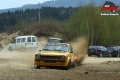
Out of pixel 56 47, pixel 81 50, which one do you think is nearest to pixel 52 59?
pixel 56 47

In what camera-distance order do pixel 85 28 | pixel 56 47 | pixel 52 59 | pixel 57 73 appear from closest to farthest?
pixel 57 73, pixel 52 59, pixel 56 47, pixel 85 28

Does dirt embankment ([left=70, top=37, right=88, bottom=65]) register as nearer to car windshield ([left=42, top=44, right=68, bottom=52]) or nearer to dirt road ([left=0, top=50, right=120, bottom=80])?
dirt road ([left=0, top=50, right=120, bottom=80])

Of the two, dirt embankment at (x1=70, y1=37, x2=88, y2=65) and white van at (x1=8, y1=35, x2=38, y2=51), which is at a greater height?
dirt embankment at (x1=70, y1=37, x2=88, y2=65)

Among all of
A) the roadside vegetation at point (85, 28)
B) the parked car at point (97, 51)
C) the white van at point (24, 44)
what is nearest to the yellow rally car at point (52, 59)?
the white van at point (24, 44)

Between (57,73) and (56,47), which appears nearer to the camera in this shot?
(57,73)

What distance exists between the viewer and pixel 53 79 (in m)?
13.3

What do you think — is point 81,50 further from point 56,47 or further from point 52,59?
point 52,59

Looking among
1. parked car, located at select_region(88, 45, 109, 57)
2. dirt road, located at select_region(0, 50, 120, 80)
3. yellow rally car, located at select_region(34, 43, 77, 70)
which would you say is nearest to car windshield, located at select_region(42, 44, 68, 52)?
yellow rally car, located at select_region(34, 43, 77, 70)

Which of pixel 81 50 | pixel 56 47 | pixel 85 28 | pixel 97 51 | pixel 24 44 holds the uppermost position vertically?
pixel 56 47

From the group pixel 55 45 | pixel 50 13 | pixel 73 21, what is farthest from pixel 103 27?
pixel 50 13

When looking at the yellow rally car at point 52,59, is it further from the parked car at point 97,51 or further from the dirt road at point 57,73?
the parked car at point 97,51

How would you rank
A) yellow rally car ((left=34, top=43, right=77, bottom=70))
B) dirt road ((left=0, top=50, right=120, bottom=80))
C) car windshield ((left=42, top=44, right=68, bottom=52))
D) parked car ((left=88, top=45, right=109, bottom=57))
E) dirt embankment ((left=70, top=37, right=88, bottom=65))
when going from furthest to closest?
1. parked car ((left=88, top=45, right=109, bottom=57))
2. dirt embankment ((left=70, top=37, right=88, bottom=65))
3. car windshield ((left=42, top=44, right=68, bottom=52))
4. yellow rally car ((left=34, top=43, right=77, bottom=70))
5. dirt road ((left=0, top=50, right=120, bottom=80))

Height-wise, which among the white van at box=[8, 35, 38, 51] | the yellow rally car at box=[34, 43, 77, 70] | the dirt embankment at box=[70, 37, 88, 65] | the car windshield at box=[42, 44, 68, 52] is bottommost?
the white van at box=[8, 35, 38, 51]

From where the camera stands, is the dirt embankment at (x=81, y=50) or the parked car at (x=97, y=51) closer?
the dirt embankment at (x=81, y=50)
